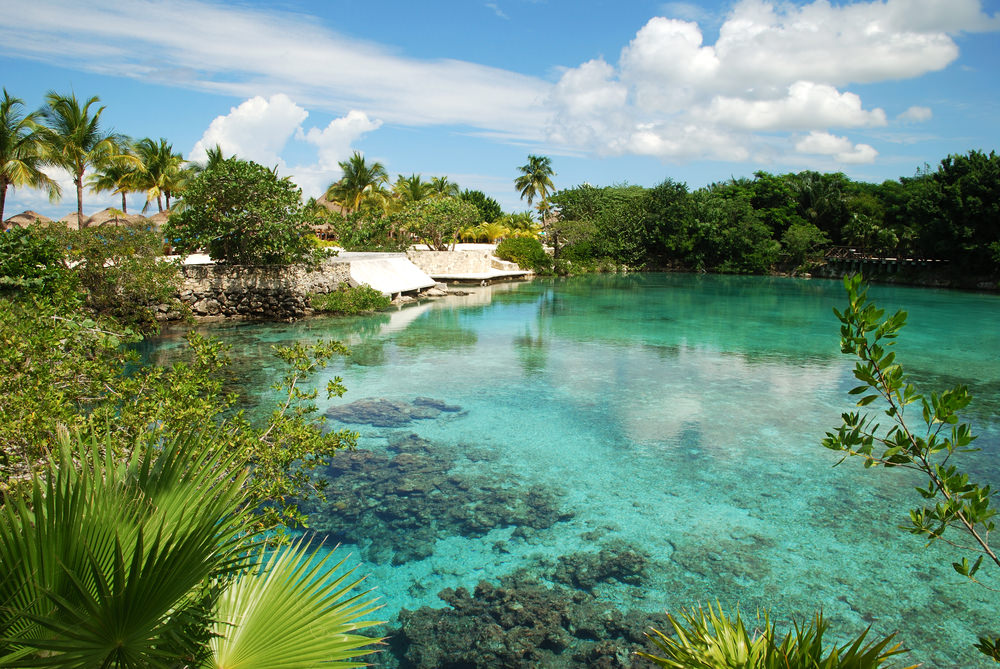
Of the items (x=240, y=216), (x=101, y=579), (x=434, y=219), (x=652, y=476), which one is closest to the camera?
(x=101, y=579)

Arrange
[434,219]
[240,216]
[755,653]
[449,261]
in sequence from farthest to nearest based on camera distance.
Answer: [449,261]
[434,219]
[240,216]
[755,653]

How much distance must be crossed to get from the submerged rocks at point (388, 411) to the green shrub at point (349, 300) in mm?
11922

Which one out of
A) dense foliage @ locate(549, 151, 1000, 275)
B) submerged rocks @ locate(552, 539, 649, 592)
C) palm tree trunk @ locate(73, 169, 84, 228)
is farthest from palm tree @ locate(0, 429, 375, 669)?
dense foliage @ locate(549, 151, 1000, 275)

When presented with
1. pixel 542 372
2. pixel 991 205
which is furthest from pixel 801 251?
pixel 542 372

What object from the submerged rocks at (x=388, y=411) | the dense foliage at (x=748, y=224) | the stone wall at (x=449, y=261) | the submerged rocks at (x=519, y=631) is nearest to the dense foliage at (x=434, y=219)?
the stone wall at (x=449, y=261)

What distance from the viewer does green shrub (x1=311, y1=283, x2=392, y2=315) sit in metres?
23.4

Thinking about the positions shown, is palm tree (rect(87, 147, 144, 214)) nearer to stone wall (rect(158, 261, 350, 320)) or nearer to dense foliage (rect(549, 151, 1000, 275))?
stone wall (rect(158, 261, 350, 320))

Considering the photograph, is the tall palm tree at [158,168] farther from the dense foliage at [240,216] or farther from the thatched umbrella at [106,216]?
the dense foliage at [240,216]

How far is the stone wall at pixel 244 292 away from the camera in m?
21.4

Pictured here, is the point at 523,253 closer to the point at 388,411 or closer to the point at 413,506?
the point at 388,411

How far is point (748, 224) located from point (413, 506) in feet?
174

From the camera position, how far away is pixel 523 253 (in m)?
47.6

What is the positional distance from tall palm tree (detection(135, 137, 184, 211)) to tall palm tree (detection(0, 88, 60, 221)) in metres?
13.6

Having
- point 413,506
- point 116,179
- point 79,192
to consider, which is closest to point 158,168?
point 116,179
